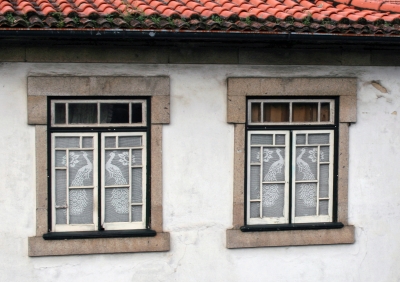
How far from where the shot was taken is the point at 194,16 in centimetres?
777

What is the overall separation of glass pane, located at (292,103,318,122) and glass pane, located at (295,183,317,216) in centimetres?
74

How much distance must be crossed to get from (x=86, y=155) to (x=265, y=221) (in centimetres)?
213

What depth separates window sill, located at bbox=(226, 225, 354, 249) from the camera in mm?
8539

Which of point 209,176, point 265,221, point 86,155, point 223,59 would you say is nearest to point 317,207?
point 265,221

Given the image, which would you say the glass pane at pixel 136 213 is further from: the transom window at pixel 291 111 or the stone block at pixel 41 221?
the transom window at pixel 291 111

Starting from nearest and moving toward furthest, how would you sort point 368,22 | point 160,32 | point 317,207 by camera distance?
point 160,32 → point 368,22 → point 317,207

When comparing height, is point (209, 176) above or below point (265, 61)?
below

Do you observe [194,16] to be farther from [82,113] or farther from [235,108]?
[82,113]

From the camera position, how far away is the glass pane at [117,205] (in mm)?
8383

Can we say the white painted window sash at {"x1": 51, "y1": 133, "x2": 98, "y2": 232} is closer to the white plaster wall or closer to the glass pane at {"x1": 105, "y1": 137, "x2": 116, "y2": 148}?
the glass pane at {"x1": 105, "y1": 137, "x2": 116, "y2": 148}

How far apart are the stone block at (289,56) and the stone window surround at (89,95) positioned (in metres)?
0.96

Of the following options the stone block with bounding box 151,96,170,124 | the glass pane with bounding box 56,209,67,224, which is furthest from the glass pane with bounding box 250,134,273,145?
the glass pane with bounding box 56,209,67,224

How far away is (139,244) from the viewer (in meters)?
8.32

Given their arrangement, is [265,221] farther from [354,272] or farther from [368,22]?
[368,22]
